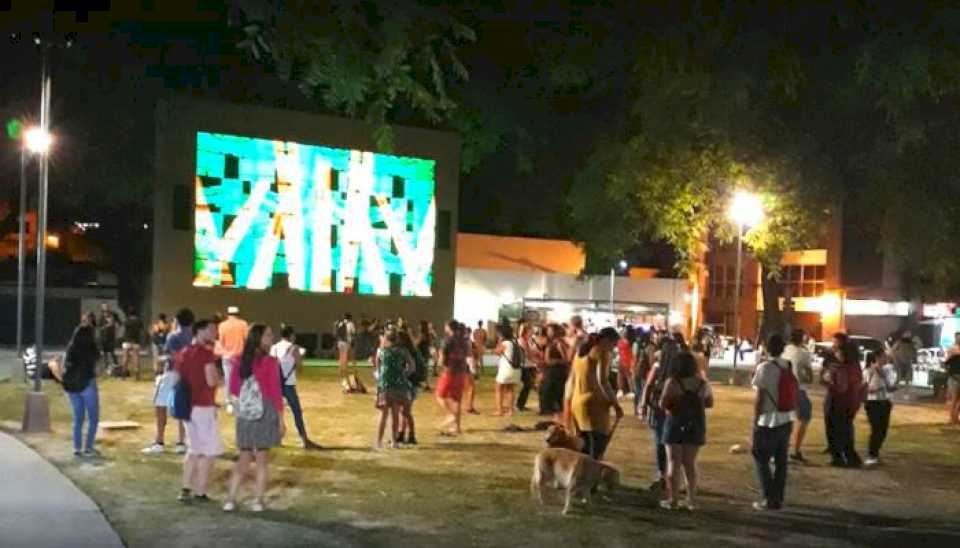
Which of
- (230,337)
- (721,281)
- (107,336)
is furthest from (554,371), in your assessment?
(721,281)

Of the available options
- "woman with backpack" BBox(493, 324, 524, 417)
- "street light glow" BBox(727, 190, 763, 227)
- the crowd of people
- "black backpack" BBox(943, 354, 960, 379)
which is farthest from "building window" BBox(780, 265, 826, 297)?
the crowd of people

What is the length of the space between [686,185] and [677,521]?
23139 mm

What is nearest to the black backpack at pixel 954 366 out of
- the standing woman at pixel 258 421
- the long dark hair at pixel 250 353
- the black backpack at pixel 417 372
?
the black backpack at pixel 417 372

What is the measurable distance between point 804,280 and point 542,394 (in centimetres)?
5405

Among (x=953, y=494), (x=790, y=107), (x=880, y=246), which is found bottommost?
(x=953, y=494)

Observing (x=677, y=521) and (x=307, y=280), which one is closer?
(x=677, y=521)

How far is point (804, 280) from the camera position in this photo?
6875 cm

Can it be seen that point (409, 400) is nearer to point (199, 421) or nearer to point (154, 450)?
point (154, 450)

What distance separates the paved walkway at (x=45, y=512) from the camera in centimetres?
854

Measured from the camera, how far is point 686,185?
106 ft

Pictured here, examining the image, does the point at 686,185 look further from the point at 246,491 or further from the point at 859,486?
the point at 246,491

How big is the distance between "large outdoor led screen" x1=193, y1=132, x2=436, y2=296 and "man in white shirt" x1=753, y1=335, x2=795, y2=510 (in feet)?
89.1

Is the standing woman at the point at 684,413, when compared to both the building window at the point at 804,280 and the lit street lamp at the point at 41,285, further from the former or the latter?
the building window at the point at 804,280

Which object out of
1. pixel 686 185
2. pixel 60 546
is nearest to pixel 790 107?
pixel 686 185
